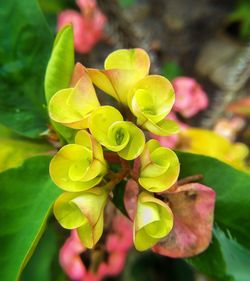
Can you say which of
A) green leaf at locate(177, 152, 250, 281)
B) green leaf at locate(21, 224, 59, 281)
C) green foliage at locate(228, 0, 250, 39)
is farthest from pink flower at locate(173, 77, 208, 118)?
green foliage at locate(228, 0, 250, 39)

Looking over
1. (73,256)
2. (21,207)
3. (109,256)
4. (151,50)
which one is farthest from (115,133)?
(151,50)

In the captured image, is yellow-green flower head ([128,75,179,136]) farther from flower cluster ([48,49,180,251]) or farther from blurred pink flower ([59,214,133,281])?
blurred pink flower ([59,214,133,281])

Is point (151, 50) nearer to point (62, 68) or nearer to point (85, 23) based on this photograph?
point (85, 23)

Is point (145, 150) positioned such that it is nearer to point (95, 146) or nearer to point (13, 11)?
point (95, 146)

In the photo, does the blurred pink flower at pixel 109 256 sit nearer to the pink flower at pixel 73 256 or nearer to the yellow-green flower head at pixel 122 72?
the pink flower at pixel 73 256

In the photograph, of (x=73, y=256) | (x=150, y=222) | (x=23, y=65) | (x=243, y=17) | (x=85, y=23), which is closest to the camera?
(x=150, y=222)

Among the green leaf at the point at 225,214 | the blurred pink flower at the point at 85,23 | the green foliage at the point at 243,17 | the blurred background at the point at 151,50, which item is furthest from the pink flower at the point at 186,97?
the green foliage at the point at 243,17

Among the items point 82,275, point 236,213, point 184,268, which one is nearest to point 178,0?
point 184,268
